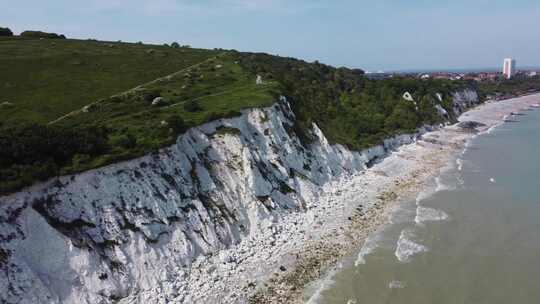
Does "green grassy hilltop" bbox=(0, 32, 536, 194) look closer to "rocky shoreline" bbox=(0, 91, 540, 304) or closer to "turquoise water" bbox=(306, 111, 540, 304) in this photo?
"rocky shoreline" bbox=(0, 91, 540, 304)

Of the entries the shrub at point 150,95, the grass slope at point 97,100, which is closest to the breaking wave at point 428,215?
the grass slope at point 97,100

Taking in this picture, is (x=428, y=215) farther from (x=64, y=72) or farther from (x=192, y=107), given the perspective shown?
(x=64, y=72)

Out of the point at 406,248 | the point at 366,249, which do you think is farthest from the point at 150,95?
the point at 406,248

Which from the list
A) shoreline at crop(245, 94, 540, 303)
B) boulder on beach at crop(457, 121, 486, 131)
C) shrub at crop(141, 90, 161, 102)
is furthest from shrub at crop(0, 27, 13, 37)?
boulder on beach at crop(457, 121, 486, 131)

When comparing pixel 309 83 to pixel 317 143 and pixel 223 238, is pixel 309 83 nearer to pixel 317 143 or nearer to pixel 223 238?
pixel 317 143

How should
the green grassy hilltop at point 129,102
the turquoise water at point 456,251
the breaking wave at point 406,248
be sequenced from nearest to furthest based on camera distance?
the turquoise water at point 456,251 → the green grassy hilltop at point 129,102 → the breaking wave at point 406,248

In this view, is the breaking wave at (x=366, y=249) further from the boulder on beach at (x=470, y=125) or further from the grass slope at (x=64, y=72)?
the boulder on beach at (x=470, y=125)

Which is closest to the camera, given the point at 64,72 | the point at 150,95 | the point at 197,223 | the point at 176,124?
the point at 197,223
